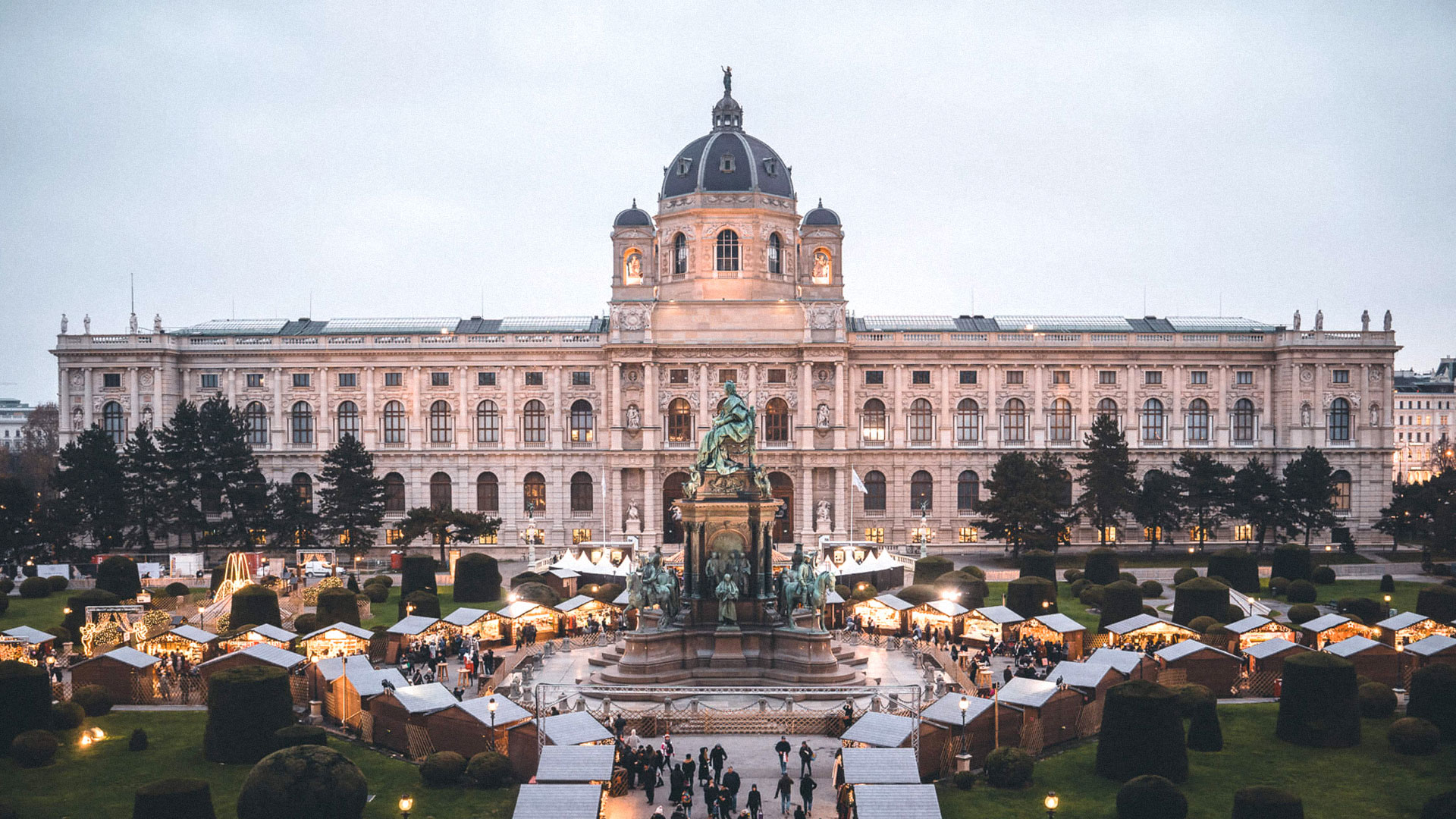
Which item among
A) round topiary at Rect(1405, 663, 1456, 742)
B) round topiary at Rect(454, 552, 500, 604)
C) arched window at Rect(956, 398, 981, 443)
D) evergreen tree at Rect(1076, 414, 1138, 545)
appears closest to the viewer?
round topiary at Rect(1405, 663, 1456, 742)

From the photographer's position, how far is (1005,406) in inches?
3305

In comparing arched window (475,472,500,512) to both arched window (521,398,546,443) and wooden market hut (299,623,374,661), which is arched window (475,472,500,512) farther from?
wooden market hut (299,623,374,661)

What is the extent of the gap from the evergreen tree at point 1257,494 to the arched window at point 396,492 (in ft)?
183

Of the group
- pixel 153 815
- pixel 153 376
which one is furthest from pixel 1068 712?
pixel 153 376

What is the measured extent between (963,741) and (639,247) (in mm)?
61637

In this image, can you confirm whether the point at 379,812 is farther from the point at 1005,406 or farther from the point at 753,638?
the point at 1005,406

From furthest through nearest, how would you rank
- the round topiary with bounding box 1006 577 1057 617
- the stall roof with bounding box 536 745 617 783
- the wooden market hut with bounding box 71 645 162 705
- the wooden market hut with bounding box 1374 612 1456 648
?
the round topiary with bounding box 1006 577 1057 617
the wooden market hut with bounding box 1374 612 1456 648
the wooden market hut with bounding box 71 645 162 705
the stall roof with bounding box 536 745 617 783

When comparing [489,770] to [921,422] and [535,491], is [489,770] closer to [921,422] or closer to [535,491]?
[535,491]

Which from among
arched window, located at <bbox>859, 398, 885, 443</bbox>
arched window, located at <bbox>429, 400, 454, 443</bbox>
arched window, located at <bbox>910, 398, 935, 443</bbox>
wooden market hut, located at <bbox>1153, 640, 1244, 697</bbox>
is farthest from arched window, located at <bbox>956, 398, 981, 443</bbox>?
wooden market hut, located at <bbox>1153, 640, 1244, 697</bbox>

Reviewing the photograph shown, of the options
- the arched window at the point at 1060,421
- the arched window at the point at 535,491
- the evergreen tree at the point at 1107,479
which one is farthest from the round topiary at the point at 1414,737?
the arched window at the point at 535,491

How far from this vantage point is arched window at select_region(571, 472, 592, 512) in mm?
83500

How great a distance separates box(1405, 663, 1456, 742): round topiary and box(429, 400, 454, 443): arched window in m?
64.9

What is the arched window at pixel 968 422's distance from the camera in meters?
83.8

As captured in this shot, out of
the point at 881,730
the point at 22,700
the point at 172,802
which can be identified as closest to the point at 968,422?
the point at 881,730
